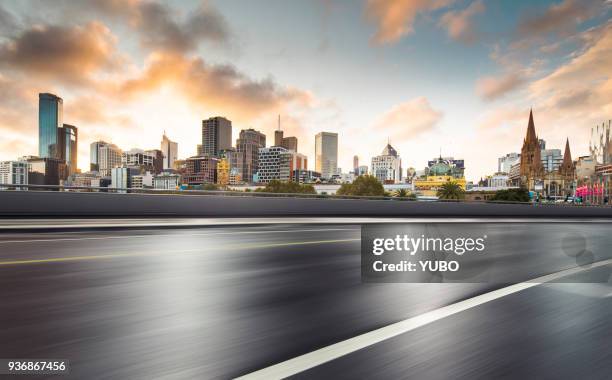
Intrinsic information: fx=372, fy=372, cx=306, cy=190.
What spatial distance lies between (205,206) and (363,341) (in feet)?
52.4

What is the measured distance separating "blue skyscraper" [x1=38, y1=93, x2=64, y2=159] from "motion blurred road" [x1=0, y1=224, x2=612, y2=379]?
136491 mm

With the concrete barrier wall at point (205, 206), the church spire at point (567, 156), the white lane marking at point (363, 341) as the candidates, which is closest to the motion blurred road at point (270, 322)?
the white lane marking at point (363, 341)

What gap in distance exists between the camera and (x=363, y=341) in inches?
91.8

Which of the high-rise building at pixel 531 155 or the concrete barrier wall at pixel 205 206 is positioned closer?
the concrete barrier wall at pixel 205 206

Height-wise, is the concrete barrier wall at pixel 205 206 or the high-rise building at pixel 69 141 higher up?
the high-rise building at pixel 69 141

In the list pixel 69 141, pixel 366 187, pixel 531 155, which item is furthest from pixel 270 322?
pixel 531 155

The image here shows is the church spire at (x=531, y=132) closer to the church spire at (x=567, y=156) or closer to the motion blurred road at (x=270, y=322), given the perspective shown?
the church spire at (x=567, y=156)

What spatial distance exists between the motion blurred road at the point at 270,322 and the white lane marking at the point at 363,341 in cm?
6

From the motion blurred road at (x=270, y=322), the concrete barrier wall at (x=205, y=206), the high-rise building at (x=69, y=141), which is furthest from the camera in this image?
the high-rise building at (x=69, y=141)

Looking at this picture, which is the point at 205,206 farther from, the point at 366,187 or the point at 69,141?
the point at 69,141

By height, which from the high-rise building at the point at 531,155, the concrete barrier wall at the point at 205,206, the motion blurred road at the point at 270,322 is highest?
the high-rise building at the point at 531,155

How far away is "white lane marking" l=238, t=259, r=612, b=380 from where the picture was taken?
1.91 m

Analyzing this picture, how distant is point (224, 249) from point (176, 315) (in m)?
3.59

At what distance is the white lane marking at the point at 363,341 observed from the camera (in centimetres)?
191
